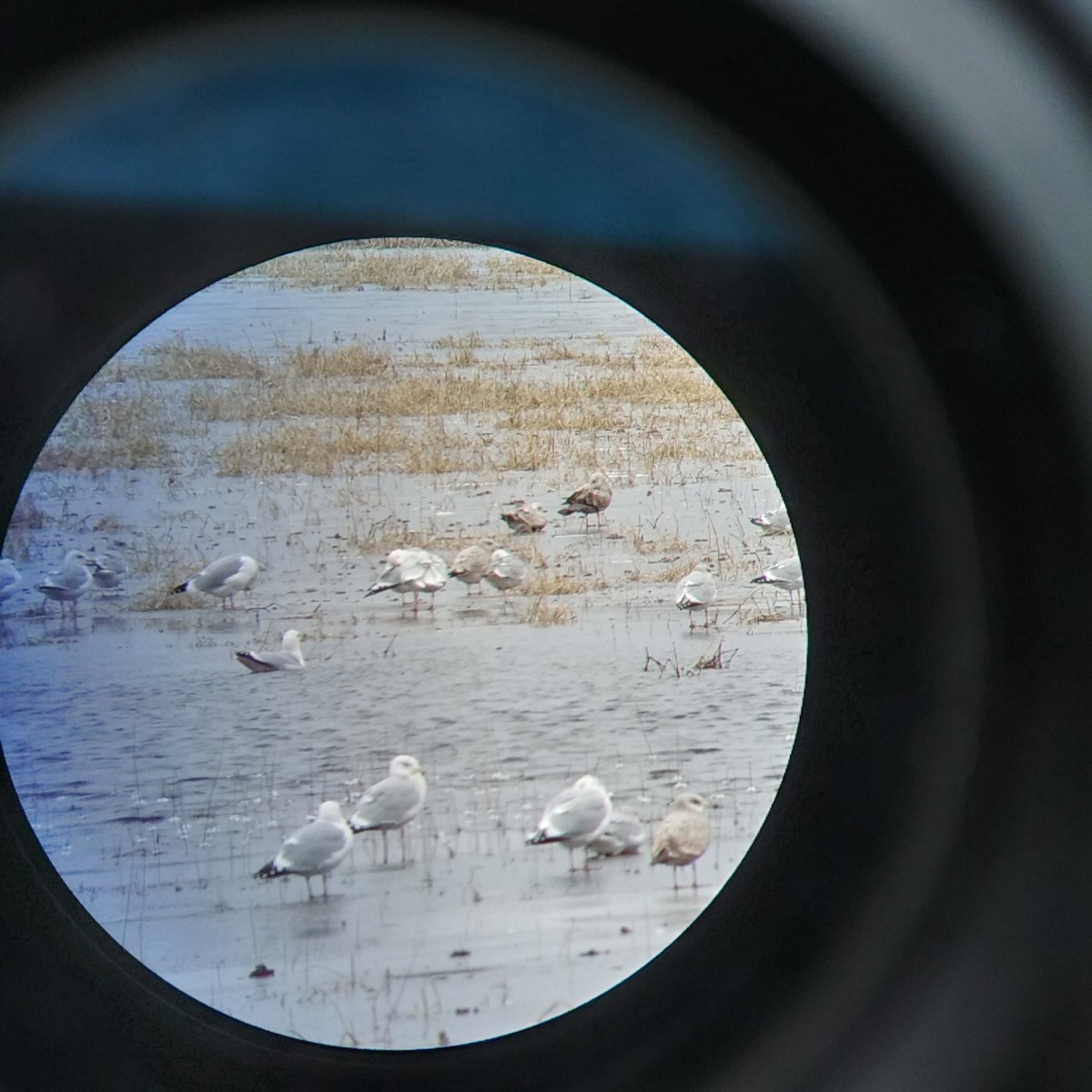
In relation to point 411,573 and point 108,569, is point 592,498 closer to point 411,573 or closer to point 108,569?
point 411,573

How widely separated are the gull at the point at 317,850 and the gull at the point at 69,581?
2.24 ft

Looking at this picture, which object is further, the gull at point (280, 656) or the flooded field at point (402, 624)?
the gull at point (280, 656)

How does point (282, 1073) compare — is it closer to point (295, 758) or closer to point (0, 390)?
point (0, 390)

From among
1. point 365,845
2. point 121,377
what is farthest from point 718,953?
point 121,377

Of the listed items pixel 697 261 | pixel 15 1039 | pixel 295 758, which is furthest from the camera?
pixel 295 758

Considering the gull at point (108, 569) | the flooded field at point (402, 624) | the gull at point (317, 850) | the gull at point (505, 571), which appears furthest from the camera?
the gull at point (505, 571)

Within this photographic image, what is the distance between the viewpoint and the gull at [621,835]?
2.43 metres

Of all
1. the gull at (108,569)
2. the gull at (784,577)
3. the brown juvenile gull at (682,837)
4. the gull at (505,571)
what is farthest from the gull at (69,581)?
the gull at (784,577)

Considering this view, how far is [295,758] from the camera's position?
2432mm

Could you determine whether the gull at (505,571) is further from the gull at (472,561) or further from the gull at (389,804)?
the gull at (389,804)

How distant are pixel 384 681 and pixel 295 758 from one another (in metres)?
0.25

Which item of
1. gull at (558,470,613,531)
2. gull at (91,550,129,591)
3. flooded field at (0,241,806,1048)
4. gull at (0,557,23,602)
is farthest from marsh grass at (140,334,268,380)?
gull at (558,470,613,531)

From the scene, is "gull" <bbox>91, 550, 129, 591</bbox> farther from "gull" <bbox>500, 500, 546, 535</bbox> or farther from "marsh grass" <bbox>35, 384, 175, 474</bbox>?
"gull" <bbox>500, 500, 546, 535</bbox>

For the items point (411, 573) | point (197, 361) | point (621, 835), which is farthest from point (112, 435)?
point (621, 835)
